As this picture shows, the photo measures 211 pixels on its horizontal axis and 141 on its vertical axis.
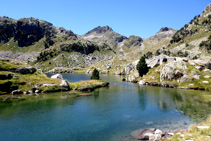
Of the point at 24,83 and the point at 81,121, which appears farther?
the point at 24,83

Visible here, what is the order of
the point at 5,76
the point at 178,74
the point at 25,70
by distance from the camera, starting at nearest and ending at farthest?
the point at 5,76
the point at 25,70
the point at 178,74

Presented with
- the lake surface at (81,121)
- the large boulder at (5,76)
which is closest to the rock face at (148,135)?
the lake surface at (81,121)

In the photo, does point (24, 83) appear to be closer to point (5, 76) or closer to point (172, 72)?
point (5, 76)

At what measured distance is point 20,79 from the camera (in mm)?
81500

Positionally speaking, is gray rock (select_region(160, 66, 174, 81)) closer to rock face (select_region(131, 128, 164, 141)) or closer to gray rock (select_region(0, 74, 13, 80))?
rock face (select_region(131, 128, 164, 141))

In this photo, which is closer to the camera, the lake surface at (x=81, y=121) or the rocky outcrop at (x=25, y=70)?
the lake surface at (x=81, y=121)

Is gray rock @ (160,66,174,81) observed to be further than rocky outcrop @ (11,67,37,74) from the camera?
Yes

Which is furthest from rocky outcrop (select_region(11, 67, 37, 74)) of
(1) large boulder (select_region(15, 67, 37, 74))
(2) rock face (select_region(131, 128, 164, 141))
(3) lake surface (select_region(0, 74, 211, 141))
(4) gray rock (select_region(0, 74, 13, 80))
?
(2) rock face (select_region(131, 128, 164, 141))

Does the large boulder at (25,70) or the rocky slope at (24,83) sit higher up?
the large boulder at (25,70)

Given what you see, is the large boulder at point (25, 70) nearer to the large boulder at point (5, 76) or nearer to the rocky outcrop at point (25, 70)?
the rocky outcrop at point (25, 70)

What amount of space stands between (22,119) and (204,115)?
178 feet

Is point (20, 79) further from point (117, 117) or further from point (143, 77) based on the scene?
point (143, 77)

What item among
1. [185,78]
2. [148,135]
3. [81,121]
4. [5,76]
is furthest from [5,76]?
[185,78]

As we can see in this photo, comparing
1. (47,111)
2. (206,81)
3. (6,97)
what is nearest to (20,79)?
(6,97)
